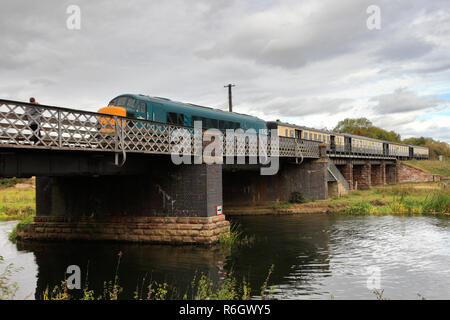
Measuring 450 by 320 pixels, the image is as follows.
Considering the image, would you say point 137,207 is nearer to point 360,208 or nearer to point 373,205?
point 360,208

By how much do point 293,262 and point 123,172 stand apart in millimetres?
8707

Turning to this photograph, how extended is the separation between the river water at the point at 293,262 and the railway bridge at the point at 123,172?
109 centimetres

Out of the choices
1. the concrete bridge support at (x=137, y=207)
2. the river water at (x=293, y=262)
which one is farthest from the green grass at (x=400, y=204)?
the concrete bridge support at (x=137, y=207)

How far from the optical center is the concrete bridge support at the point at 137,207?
18.9 meters

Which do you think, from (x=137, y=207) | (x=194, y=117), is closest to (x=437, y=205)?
(x=194, y=117)

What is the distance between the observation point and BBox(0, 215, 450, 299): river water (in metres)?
12.0

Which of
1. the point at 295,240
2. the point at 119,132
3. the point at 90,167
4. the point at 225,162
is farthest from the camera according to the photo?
the point at 225,162

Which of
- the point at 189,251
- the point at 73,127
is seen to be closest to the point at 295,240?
the point at 189,251

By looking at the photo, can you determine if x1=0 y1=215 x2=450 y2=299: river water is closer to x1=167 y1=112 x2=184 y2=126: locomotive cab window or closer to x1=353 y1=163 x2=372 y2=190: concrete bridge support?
x1=167 y1=112 x2=184 y2=126: locomotive cab window

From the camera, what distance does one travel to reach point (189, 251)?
699 inches

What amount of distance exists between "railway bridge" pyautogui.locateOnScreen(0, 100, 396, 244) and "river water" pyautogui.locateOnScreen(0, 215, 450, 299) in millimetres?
1094

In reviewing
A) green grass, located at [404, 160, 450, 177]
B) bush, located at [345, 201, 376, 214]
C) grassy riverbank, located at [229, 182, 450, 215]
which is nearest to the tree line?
green grass, located at [404, 160, 450, 177]
